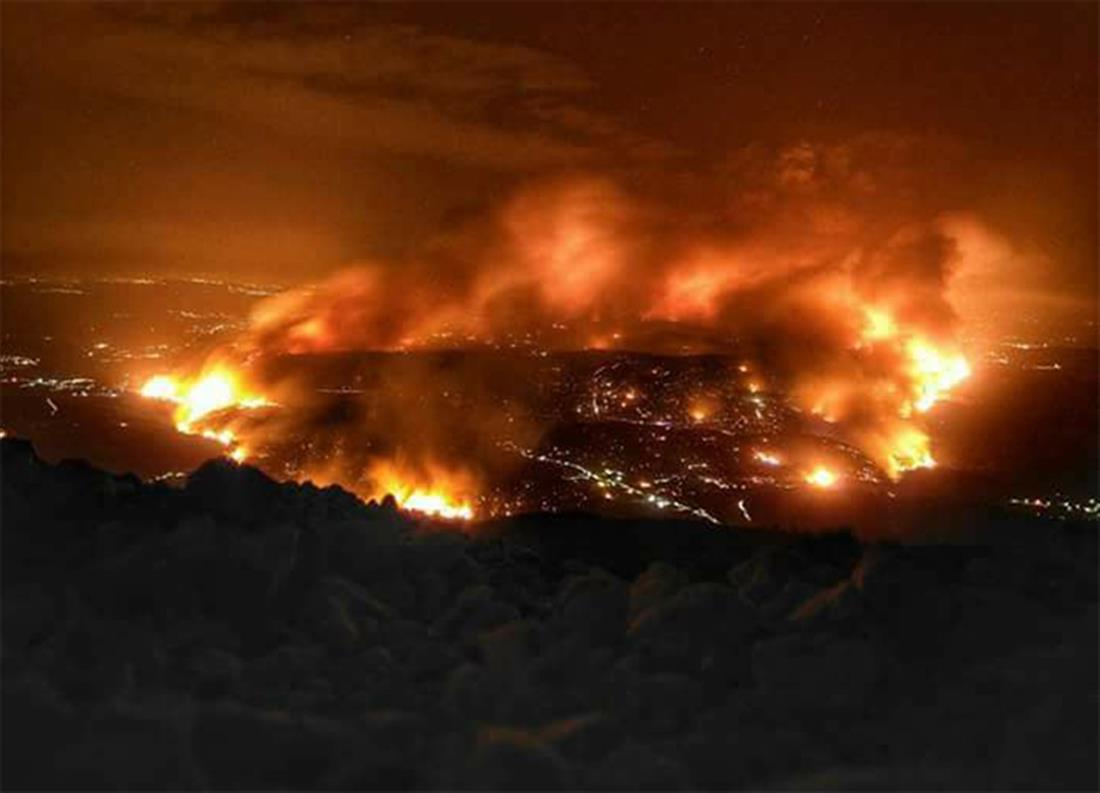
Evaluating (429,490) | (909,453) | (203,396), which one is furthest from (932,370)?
(203,396)

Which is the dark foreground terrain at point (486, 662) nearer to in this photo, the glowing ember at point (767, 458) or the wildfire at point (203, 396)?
the wildfire at point (203, 396)

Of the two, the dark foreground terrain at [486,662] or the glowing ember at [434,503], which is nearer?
the dark foreground terrain at [486,662]

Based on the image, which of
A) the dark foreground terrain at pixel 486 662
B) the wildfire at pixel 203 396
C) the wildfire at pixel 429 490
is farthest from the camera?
the wildfire at pixel 203 396

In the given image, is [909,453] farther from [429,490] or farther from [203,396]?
[203,396]

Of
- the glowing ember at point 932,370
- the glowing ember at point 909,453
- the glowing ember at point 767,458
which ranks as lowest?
the glowing ember at point 767,458

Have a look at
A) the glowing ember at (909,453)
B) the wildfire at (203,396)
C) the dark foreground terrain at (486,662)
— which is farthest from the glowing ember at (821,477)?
the dark foreground terrain at (486,662)

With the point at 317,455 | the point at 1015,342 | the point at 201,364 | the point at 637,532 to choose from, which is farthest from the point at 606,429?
the point at 1015,342

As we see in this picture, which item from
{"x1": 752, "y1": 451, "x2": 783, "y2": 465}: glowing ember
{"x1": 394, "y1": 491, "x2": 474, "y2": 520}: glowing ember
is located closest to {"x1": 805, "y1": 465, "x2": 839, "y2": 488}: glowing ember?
{"x1": 752, "y1": 451, "x2": 783, "y2": 465}: glowing ember
